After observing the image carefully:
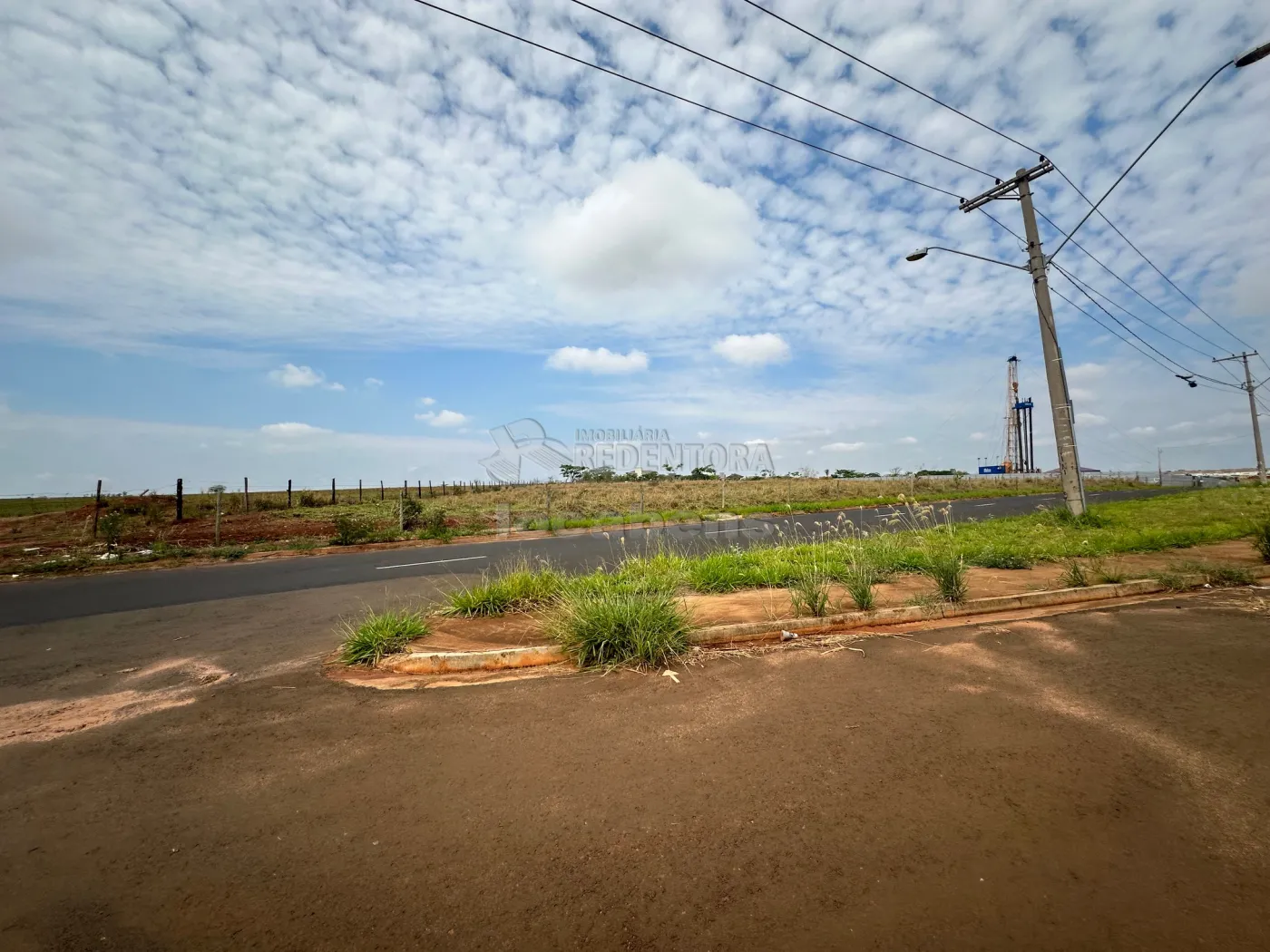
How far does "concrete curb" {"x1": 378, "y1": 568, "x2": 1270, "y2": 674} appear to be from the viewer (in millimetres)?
5391

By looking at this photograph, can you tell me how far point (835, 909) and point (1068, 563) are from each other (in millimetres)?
8938

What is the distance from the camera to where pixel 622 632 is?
5371 mm

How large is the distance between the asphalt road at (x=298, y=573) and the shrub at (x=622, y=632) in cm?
416

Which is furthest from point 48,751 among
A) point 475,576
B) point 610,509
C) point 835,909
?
point 610,509

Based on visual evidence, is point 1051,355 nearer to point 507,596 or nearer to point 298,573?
point 507,596

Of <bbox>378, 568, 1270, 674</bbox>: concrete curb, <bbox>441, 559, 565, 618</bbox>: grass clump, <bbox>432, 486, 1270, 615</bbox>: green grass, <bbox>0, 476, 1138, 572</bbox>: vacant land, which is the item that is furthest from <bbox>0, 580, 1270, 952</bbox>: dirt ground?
<bbox>0, 476, 1138, 572</bbox>: vacant land

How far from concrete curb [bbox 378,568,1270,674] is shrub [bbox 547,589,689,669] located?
22cm

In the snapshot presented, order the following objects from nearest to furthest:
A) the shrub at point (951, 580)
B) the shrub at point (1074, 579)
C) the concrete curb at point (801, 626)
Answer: the concrete curb at point (801, 626) → the shrub at point (951, 580) → the shrub at point (1074, 579)

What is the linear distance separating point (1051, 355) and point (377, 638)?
1603 cm

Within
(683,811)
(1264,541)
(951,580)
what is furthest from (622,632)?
(1264,541)

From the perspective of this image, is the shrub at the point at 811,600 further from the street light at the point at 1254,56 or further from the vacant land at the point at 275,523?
the street light at the point at 1254,56

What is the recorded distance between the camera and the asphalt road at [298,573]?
9.85 m

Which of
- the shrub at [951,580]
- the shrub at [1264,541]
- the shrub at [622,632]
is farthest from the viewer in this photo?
the shrub at [1264,541]

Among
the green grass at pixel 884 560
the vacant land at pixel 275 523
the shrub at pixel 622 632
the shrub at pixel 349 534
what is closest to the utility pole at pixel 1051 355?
the green grass at pixel 884 560
